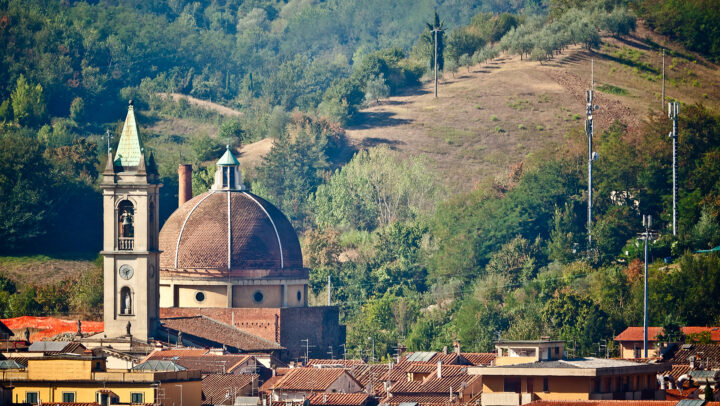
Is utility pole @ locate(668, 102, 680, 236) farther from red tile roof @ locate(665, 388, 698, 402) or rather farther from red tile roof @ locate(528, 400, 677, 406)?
red tile roof @ locate(528, 400, 677, 406)

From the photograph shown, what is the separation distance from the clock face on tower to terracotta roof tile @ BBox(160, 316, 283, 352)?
2806 millimetres

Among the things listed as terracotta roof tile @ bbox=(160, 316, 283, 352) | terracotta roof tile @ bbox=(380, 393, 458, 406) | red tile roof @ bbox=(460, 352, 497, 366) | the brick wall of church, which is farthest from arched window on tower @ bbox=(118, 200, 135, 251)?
terracotta roof tile @ bbox=(380, 393, 458, 406)

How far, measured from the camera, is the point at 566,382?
62562mm

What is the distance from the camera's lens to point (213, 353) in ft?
281

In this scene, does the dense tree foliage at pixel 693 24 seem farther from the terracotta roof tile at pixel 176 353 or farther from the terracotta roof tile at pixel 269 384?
the terracotta roof tile at pixel 269 384

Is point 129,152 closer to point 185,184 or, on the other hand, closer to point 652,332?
point 185,184

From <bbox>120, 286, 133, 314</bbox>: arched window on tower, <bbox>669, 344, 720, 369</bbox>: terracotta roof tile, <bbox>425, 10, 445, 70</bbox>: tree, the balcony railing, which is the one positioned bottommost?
<bbox>669, 344, 720, 369</bbox>: terracotta roof tile

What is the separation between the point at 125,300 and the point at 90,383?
71.7ft

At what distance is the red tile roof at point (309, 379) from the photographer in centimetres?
7488

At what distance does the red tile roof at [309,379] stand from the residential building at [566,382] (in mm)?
10453

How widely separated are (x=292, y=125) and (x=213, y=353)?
205 ft

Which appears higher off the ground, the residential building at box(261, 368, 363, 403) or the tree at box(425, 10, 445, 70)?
the tree at box(425, 10, 445, 70)

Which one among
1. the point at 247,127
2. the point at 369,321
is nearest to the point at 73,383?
the point at 369,321

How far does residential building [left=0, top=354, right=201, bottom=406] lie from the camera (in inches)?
2544
